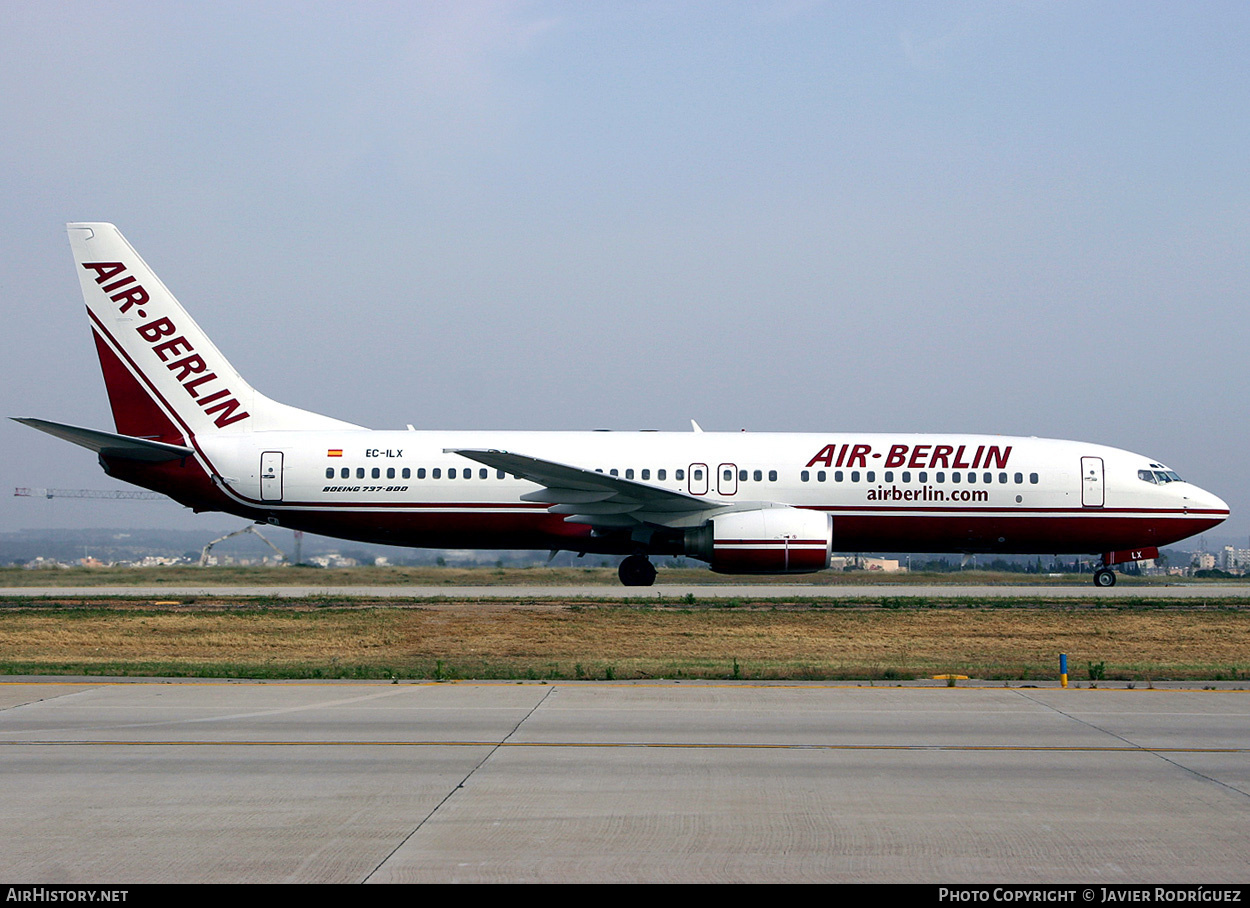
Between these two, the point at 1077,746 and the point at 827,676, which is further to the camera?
the point at 827,676

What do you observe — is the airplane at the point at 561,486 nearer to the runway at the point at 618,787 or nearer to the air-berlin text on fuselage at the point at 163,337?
the air-berlin text on fuselage at the point at 163,337

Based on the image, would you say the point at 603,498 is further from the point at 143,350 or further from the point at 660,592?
the point at 143,350

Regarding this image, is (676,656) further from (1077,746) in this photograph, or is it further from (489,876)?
(489,876)

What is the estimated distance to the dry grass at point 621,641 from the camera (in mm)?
15977

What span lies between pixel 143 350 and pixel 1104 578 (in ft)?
87.1

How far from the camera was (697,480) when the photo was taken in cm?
2872

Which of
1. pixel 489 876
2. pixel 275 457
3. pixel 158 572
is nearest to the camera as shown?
pixel 489 876

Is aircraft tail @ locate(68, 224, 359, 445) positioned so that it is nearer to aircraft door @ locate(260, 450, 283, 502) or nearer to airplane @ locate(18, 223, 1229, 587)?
airplane @ locate(18, 223, 1229, 587)

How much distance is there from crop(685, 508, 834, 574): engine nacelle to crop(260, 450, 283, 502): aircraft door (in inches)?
427

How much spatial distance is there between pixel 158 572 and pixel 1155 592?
29.5 metres

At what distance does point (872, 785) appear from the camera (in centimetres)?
864

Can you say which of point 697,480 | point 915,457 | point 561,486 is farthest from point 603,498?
point 915,457

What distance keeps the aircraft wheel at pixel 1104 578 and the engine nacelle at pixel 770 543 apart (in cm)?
1019
